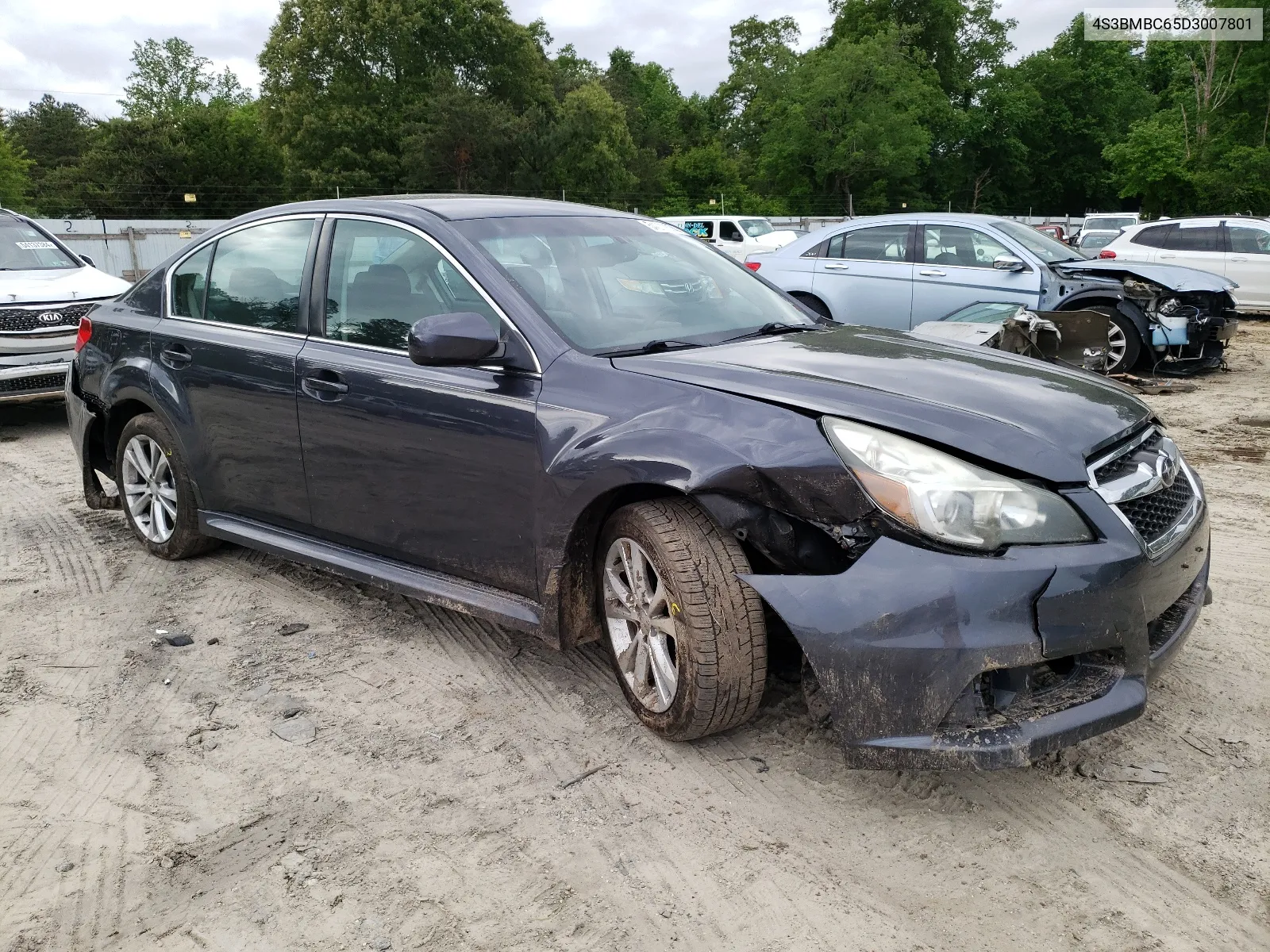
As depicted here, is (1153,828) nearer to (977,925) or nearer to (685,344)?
(977,925)

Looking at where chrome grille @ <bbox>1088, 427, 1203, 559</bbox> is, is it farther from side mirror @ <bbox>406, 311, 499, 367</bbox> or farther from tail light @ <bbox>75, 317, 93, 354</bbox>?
tail light @ <bbox>75, 317, 93, 354</bbox>

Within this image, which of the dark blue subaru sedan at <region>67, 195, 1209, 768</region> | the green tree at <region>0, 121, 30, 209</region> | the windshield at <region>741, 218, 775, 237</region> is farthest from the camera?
the green tree at <region>0, 121, 30, 209</region>

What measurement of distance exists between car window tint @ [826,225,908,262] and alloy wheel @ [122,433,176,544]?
748 cm

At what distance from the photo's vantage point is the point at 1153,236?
15008 mm

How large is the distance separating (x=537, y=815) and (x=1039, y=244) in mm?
9076

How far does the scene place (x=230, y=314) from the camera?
4445 mm

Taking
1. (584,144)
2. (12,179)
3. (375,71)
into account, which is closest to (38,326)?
(584,144)

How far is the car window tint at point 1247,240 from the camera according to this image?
14688 mm

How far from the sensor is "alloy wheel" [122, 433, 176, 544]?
4.93 m

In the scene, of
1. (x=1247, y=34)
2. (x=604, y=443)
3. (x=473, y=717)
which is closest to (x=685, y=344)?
(x=604, y=443)

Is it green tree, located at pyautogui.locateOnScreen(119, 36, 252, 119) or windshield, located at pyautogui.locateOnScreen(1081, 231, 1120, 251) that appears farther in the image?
green tree, located at pyautogui.locateOnScreen(119, 36, 252, 119)

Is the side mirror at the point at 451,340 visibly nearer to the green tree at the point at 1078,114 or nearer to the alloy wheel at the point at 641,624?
the alloy wheel at the point at 641,624

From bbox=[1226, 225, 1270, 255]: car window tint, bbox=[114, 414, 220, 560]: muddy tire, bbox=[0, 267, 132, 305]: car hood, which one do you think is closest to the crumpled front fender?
bbox=[114, 414, 220, 560]: muddy tire

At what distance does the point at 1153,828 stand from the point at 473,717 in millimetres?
2043
